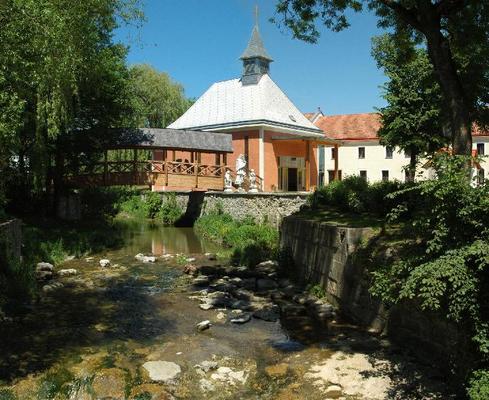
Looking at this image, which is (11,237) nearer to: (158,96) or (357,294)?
(357,294)

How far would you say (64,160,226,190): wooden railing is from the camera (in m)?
23.5

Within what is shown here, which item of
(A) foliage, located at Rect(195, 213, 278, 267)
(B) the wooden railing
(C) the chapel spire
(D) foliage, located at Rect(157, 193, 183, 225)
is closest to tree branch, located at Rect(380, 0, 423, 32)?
(A) foliage, located at Rect(195, 213, 278, 267)

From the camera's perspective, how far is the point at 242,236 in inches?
792

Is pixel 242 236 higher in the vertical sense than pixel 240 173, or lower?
lower

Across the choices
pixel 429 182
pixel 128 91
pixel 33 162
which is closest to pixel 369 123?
pixel 128 91

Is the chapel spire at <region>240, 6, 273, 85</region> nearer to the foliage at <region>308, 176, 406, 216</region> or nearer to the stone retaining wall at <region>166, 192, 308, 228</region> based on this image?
the stone retaining wall at <region>166, 192, 308, 228</region>

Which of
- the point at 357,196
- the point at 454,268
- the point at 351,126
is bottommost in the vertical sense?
the point at 454,268

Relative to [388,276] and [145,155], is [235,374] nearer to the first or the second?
[388,276]

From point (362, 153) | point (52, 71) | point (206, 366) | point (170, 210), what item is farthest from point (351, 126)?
point (206, 366)

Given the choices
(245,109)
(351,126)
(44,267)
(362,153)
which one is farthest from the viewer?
(351,126)

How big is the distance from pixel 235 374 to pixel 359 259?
3632mm

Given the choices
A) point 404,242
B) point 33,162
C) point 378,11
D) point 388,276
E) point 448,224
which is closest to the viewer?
point 448,224

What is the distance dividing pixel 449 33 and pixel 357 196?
175 inches

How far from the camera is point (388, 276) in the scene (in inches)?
269
